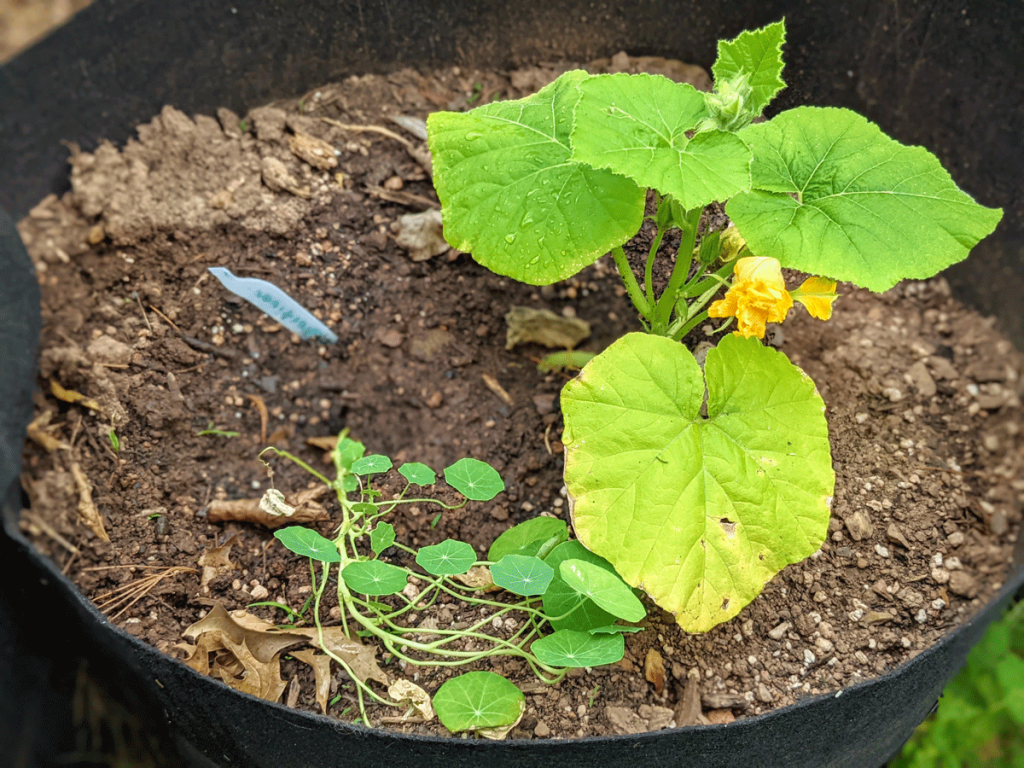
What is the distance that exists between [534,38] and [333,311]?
80 cm

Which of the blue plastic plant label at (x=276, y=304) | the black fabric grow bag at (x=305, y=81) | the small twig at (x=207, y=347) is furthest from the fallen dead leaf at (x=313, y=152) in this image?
the small twig at (x=207, y=347)

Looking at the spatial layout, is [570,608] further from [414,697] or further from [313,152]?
[313,152]

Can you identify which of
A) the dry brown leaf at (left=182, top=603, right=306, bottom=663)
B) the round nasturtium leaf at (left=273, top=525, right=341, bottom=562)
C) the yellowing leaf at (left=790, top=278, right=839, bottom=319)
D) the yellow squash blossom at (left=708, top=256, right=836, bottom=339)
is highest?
the yellow squash blossom at (left=708, top=256, right=836, bottom=339)

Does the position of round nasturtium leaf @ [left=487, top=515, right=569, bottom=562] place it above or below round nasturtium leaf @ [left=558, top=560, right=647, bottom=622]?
below

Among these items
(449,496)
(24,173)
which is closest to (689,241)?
(449,496)

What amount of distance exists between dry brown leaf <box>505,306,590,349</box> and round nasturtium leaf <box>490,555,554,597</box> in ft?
1.94

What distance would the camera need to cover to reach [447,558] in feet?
3.48

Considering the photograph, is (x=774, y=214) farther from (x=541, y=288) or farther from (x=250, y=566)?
(x=250, y=566)

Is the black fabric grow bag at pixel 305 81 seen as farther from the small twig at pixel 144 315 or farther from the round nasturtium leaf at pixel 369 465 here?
the round nasturtium leaf at pixel 369 465

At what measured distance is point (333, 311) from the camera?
4.99ft

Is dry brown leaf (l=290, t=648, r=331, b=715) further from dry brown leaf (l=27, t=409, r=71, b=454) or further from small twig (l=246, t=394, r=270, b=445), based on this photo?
dry brown leaf (l=27, t=409, r=71, b=454)

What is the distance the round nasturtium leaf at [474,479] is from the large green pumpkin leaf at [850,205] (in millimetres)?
503

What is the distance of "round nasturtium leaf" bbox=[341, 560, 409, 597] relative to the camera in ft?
3.38

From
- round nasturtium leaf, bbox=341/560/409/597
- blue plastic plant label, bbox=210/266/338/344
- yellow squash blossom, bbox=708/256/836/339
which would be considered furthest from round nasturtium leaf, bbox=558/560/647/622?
blue plastic plant label, bbox=210/266/338/344
